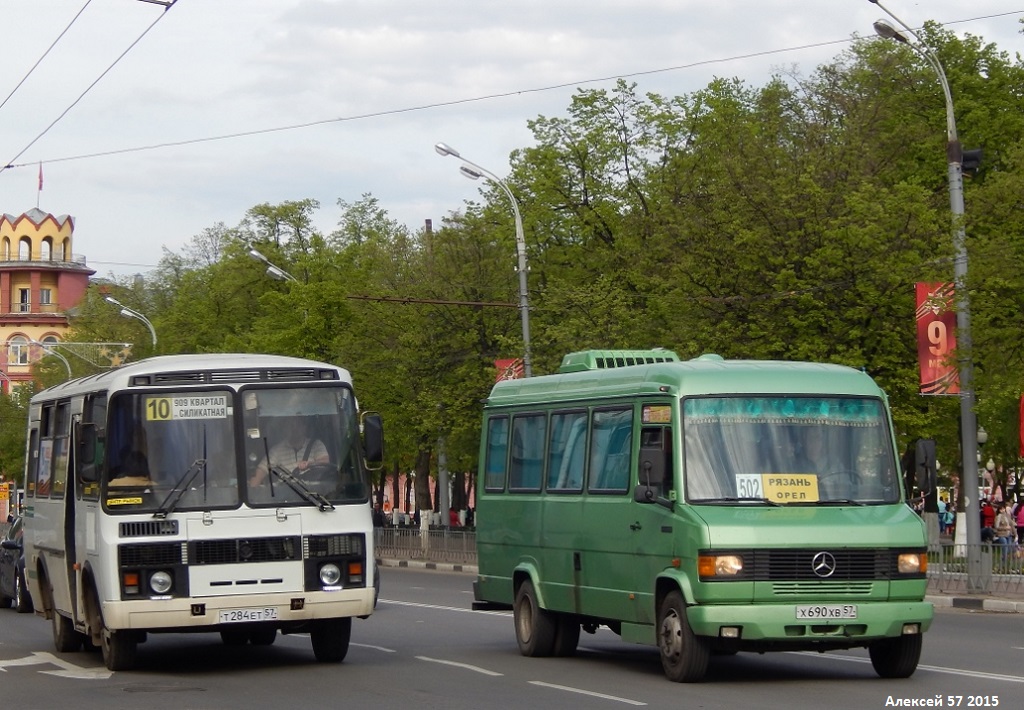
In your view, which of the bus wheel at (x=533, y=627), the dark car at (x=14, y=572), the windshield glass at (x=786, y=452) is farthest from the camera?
the dark car at (x=14, y=572)

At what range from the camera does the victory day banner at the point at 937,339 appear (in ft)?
91.8

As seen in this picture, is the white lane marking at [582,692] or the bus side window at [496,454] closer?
the white lane marking at [582,692]

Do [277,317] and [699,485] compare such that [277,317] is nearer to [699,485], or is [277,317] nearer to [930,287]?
[930,287]

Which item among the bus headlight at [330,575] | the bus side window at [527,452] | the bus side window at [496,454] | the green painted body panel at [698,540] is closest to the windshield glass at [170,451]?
the bus headlight at [330,575]

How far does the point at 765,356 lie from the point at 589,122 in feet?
52.1

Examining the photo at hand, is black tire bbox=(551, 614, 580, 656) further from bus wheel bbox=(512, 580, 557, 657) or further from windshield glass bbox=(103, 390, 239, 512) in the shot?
windshield glass bbox=(103, 390, 239, 512)

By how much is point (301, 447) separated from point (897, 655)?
5567mm

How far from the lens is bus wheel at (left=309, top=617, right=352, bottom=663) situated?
16594 millimetres

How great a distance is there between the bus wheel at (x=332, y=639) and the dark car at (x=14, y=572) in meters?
10.9

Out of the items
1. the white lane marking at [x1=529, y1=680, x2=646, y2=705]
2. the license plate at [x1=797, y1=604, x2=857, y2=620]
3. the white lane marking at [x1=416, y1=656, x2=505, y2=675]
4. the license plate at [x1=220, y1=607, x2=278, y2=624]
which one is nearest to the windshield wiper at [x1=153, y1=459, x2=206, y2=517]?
the license plate at [x1=220, y1=607, x2=278, y2=624]

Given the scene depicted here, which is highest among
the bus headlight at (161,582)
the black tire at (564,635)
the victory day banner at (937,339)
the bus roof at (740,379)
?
the victory day banner at (937,339)

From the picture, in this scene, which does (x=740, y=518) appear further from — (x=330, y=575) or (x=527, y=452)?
(x=527, y=452)

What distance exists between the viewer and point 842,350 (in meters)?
33.9

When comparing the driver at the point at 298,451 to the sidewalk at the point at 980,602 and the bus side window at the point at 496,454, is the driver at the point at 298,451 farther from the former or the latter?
the sidewalk at the point at 980,602
